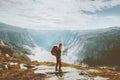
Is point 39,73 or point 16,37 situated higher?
point 16,37

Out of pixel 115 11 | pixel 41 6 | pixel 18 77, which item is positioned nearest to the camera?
pixel 18 77

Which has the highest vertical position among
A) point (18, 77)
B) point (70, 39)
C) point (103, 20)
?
point (103, 20)

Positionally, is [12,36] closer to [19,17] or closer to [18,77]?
[19,17]

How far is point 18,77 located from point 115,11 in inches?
430

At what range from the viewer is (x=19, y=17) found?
20.4 meters

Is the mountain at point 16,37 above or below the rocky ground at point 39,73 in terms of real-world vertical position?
above

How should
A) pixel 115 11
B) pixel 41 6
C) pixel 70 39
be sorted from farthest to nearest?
pixel 115 11
pixel 70 39
pixel 41 6

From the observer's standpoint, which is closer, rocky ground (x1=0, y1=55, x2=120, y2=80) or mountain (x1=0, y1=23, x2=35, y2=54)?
rocky ground (x1=0, y1=55, x2=120, y2=80)

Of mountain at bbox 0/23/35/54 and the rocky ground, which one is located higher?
mountain at bbox 0/23/35/54

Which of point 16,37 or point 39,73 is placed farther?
point 16,37

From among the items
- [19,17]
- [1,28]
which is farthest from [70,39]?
[1,28]

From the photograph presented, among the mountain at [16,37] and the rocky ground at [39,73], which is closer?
the rocky ground at [39,73]

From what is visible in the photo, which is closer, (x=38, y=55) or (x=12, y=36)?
(x=38, y=55)

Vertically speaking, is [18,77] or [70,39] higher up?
[70,39]
